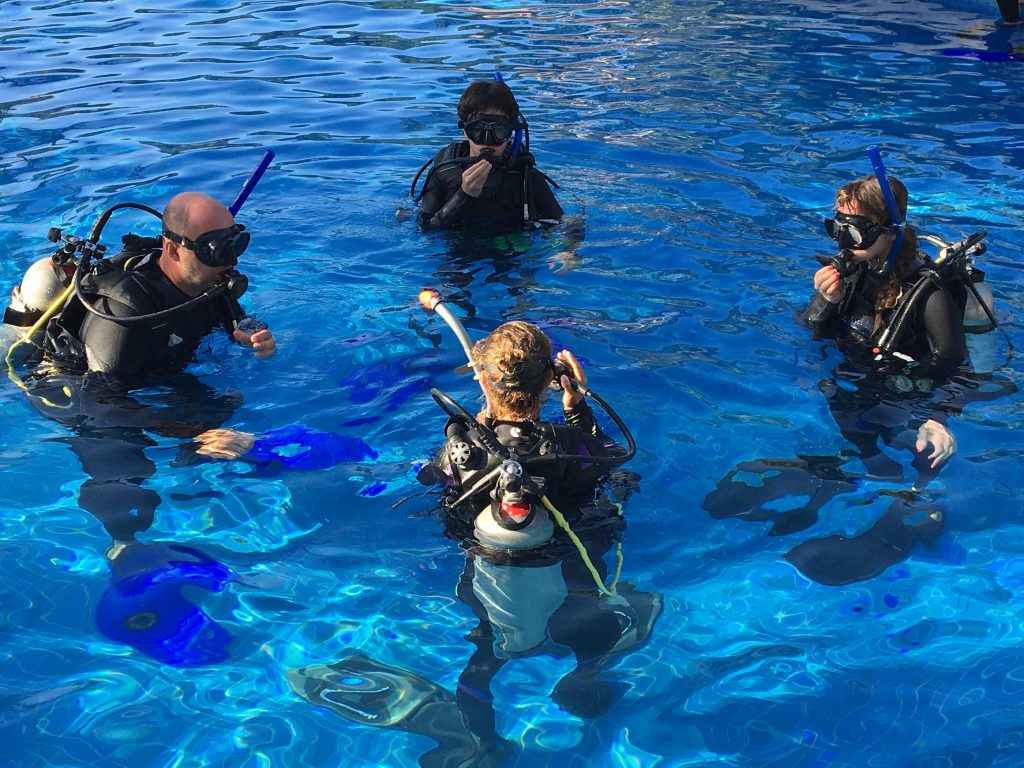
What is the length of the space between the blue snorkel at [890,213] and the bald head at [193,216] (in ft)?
9.45

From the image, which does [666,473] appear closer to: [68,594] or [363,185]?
[68,594]

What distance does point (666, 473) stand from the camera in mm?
4570

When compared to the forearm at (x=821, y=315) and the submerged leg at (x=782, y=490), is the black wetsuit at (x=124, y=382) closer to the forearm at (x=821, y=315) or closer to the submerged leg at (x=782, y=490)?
the submerged leg at (x=782, y=490)

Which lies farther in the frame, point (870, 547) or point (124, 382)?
point (124, 382)

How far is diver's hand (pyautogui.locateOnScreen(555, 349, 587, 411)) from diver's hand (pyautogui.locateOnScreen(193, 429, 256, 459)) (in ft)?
5.15

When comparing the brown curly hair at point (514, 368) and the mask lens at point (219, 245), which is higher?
the mask lens at point (219, 245)

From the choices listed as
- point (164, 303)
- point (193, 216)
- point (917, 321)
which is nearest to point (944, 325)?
point (917, 321)

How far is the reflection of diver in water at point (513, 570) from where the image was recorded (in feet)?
11.2

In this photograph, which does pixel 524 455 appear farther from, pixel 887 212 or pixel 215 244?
pixel 887 212

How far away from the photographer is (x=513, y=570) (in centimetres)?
361

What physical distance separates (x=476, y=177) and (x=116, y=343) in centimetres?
268

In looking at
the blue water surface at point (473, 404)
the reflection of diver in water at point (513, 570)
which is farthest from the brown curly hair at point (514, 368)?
the blue water surface at point (473, 404)

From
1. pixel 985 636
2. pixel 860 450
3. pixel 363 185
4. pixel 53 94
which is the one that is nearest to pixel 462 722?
pixel 985 636

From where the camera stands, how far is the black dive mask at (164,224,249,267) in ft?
15.0
